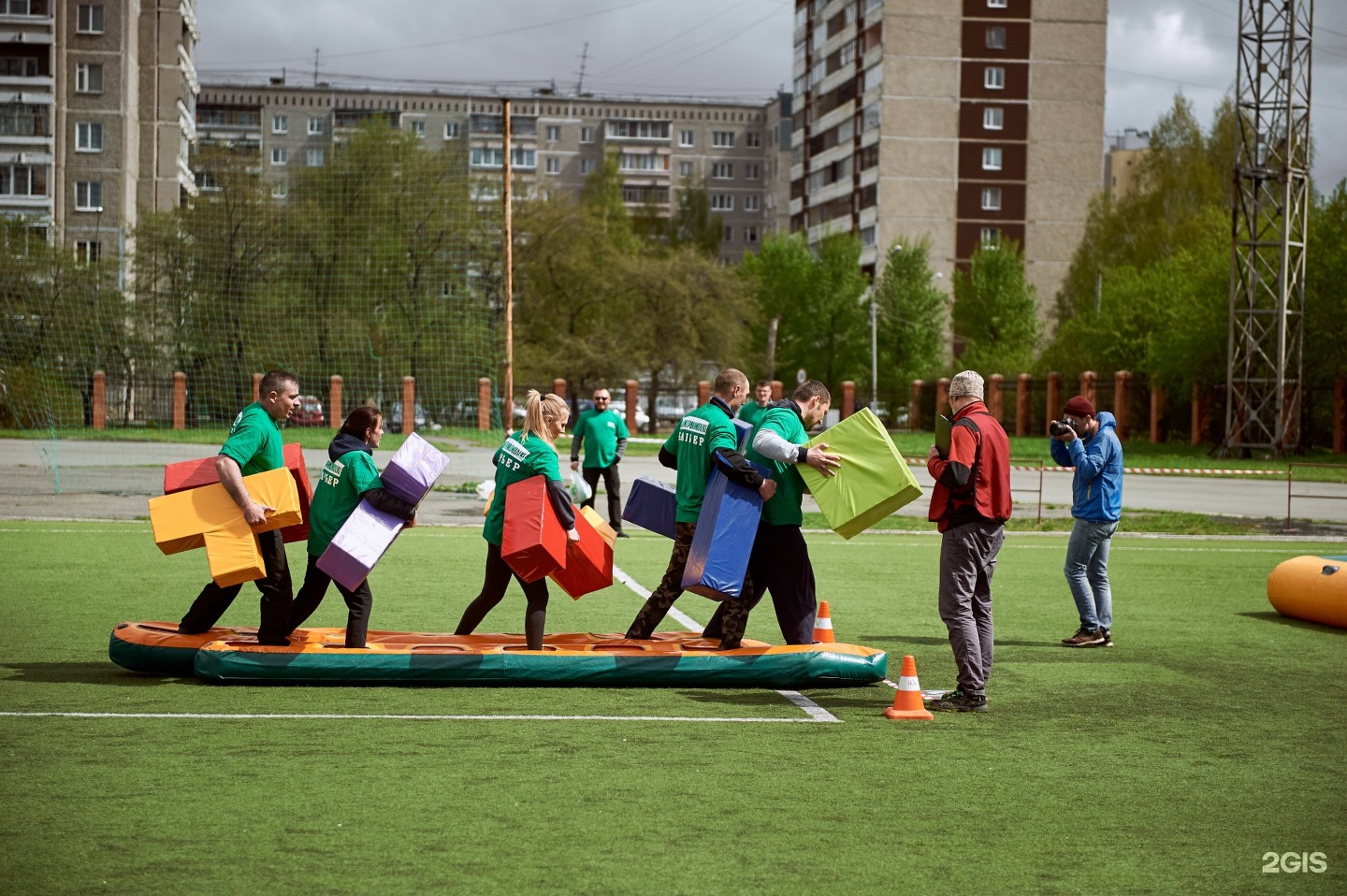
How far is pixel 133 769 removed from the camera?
655 centimetres

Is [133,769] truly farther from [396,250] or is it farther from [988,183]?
[988,183]

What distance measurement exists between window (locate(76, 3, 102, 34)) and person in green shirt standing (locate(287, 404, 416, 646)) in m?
66.7

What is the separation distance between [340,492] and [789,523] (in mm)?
2778

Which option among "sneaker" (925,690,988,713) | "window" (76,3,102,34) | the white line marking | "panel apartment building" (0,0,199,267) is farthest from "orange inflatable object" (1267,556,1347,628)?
"window" (76,3,102,34)

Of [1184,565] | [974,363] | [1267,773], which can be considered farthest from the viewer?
[974,363]

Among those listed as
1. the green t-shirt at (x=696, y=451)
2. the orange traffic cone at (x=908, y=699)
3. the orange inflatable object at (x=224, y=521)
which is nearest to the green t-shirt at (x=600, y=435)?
the green t-shirt at (x=696, y=451)

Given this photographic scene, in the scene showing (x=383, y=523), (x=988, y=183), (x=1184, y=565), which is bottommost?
(x=1184, y=565)

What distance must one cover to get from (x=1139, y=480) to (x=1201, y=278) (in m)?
15.6

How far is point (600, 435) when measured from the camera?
1888 cm

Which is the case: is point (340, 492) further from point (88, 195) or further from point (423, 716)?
point (88, 195)

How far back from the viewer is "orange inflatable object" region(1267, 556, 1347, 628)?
12391 millimetres

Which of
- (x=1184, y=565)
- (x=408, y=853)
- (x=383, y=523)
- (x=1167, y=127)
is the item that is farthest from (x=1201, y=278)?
(x=408, y=853)

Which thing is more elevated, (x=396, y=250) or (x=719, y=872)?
(x=396, y=250)

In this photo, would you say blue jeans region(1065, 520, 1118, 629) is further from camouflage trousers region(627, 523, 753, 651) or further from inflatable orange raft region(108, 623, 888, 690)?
camouflage trousers region(627, 523, 753, 651)
